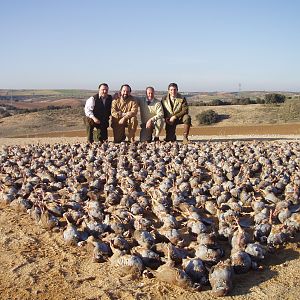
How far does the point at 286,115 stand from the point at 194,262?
3303cm

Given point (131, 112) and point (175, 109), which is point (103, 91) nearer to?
point (131, 112)

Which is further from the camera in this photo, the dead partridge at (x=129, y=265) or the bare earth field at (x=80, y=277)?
the dead partridge at (x=129, y=265)

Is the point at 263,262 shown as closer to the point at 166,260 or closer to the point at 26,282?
the point at 166,260

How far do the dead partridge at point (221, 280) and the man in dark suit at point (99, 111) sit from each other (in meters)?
9.59

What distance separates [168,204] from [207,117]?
93.4 ft

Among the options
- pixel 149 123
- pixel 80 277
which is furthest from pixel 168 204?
pixel 149 123

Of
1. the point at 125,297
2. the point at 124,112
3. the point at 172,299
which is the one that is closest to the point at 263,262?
the point at 172,299

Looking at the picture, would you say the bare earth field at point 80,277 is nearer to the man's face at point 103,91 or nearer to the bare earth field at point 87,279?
the bare earth field at point 87,279

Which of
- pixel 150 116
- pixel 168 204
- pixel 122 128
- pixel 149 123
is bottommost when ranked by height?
pixel 168 204

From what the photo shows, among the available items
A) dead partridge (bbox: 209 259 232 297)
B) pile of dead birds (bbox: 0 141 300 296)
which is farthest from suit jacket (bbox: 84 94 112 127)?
dead partridge (bbox: 209 259 232 297)

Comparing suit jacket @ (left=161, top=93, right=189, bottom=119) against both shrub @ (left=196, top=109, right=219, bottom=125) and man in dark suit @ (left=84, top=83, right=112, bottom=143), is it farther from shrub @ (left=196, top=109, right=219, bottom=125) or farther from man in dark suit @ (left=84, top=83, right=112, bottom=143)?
shrub @ (left=196, top=109, right=219, bottom=125)

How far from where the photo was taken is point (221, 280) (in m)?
4.29

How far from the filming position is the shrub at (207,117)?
34.5 metres

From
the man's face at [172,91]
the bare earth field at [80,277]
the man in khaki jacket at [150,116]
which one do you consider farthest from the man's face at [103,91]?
the bare earth field at [80,277]
